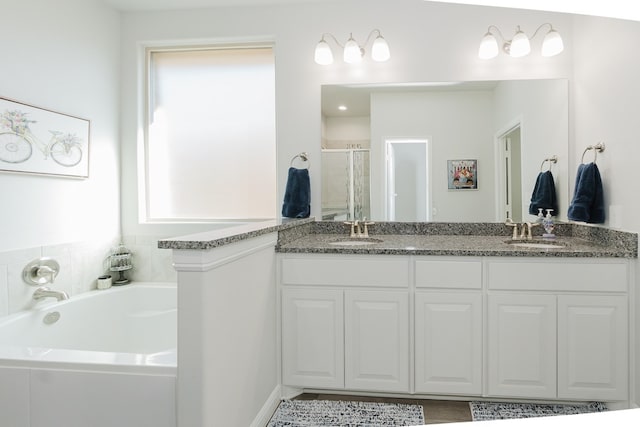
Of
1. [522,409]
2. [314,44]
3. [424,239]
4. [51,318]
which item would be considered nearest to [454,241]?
[424,239]

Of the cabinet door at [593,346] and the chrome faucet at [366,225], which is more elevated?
the chrome faucet at [366,225]

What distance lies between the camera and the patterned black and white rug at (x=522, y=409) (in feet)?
6.62

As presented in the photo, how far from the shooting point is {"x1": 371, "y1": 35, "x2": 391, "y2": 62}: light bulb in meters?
2.64

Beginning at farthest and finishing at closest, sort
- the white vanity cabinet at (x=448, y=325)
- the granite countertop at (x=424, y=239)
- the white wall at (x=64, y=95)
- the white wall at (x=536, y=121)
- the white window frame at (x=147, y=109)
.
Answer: the white window frame at (x=147, y=109)
the white wall at (x=536, y=121)
the white wall at (x=64, y=95)
the white vanity cabinet at (x=448, y=325)
the granite countertop at (x=424, y=239)

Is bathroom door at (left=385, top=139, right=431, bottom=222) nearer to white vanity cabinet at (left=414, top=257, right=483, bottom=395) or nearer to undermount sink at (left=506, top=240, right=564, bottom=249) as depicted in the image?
undermount sink at (left=506, top=240, right=564, bottom=249)

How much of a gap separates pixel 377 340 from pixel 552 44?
6.57 ft

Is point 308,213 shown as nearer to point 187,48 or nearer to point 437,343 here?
point 437,343

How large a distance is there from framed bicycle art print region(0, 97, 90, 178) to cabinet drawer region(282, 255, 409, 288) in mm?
1429

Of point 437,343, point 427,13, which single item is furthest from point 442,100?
point 437,343

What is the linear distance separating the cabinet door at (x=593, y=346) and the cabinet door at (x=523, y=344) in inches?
2.0

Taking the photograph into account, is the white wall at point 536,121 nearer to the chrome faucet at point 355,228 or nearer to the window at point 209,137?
the chrome faucet at point 355,228

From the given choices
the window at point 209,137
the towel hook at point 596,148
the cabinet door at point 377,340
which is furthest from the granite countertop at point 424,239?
the window at point 209,137

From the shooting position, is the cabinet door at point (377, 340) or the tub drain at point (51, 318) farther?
the tub drain at point (51, 318)

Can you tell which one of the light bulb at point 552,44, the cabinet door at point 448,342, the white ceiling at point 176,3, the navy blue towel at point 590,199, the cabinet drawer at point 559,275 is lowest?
the cabinet door at point 448,342
